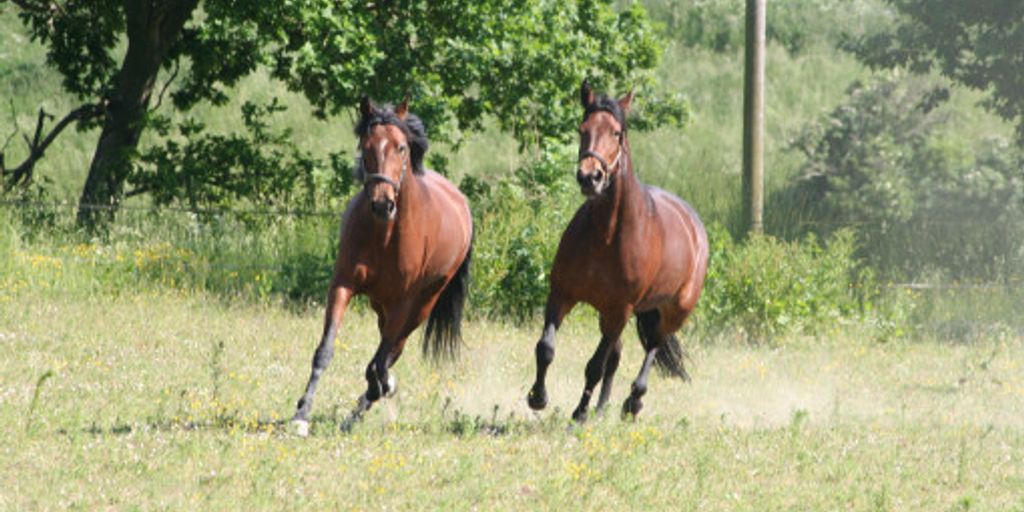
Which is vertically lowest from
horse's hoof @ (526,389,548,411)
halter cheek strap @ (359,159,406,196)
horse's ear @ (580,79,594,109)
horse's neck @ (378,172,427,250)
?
horse's hoof @ (526,389,548,411)

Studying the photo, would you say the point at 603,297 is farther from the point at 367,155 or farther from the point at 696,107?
the point at 696,107

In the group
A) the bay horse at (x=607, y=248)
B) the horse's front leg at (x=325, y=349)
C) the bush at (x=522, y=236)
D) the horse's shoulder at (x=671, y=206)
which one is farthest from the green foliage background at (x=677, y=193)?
the horse's front leg at (x=325, y=349)

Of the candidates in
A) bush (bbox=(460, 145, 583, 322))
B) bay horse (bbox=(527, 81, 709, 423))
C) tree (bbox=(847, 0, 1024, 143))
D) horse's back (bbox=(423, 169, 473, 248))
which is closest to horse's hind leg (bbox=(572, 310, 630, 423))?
bay horse (bbox=(527, 81, 709, 423))

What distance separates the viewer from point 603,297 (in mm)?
9930

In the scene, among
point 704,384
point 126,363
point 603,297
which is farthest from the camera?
point 704,384

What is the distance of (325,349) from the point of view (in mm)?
9273

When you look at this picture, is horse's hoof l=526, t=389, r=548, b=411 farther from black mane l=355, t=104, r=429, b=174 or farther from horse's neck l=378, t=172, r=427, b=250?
black mane l=355, t=104, r=429, b=174

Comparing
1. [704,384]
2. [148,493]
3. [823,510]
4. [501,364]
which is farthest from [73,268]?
[823,510]

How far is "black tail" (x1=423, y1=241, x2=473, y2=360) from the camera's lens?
11547 mm

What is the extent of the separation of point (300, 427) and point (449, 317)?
280 centimetres

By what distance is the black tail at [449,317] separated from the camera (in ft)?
37.9

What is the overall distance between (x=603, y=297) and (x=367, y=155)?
1917mm

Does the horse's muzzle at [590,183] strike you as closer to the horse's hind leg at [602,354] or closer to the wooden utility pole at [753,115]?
the horse's hind leg at [602,354]

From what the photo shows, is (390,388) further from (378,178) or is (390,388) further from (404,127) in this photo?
(404,127)
